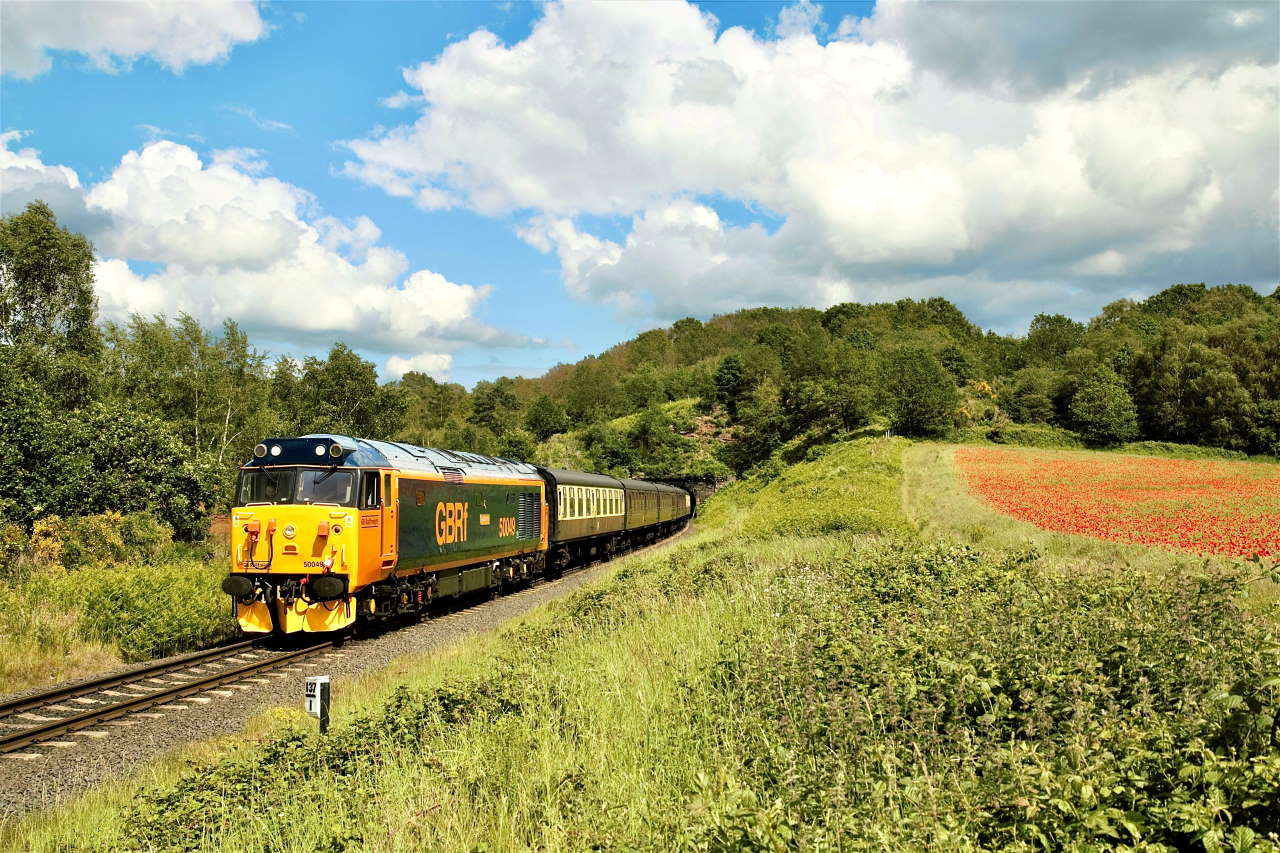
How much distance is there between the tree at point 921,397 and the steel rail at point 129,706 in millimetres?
60435

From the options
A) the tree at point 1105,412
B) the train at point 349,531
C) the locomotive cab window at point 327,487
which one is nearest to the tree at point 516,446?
the tree at point 1105,412

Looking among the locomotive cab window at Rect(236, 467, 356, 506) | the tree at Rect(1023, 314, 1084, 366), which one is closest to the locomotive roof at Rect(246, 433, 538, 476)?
the locomotive cab window at Rect(236, 467, 356, 506)

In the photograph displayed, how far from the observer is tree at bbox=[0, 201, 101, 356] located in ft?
119

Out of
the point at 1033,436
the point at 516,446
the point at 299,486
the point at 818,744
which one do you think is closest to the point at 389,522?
the point at 299,486

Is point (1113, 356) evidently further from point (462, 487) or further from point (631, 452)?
point (462, 487)

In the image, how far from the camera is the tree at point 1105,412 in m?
60.8

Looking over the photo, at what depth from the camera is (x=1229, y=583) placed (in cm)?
665

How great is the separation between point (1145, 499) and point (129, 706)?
86.6 ft

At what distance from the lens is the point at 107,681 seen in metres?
12.1

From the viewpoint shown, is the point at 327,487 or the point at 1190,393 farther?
the point at 1190,393

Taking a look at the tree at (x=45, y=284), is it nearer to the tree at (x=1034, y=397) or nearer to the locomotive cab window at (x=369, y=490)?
the locomotive cab window at (x=369, y=490)

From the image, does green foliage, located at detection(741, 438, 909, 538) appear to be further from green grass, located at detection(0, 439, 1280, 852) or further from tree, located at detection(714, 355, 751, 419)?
tree, located at detection(714, 355, 751, 419)

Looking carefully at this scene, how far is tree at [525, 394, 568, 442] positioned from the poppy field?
6932 cm

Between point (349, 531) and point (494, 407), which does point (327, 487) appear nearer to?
point (349, 531)
